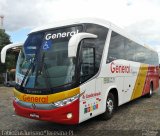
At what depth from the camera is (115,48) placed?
33.8ft

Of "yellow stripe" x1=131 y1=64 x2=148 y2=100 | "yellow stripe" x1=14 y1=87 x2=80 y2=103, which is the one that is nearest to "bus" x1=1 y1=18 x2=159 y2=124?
"yellow stripe" x1=14 y1=87 x2=80 y2=103

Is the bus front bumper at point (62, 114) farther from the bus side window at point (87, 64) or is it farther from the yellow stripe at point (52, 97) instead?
the bus side window at point (87, 64)

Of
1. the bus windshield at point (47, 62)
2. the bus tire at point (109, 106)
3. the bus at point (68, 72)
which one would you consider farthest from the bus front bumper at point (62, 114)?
the bus tire at point (109, 106)

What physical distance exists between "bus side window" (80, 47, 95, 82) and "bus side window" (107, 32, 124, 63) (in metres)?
1.26

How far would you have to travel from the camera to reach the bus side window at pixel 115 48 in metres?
9.76

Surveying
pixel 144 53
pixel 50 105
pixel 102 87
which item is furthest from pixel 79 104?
pixel 144 53

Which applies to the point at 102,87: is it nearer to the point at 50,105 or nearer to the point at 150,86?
the point at 50,105

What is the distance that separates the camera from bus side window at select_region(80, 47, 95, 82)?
792cm

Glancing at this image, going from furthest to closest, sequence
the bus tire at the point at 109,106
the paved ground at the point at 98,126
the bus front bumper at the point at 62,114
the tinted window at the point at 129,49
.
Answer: the tinted window at the point at 129,49 < the bus tire at the point at 109,106 < the paved ground at the point at 98,126 < the bus front bumper at the point at 62,114

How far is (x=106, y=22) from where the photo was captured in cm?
959

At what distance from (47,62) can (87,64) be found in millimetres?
1117

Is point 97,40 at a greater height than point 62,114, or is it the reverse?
point 97,40

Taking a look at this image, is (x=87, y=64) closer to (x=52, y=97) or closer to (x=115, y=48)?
(x=52, y=97)

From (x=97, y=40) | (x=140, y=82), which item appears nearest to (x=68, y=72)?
(x=97, y=40)
